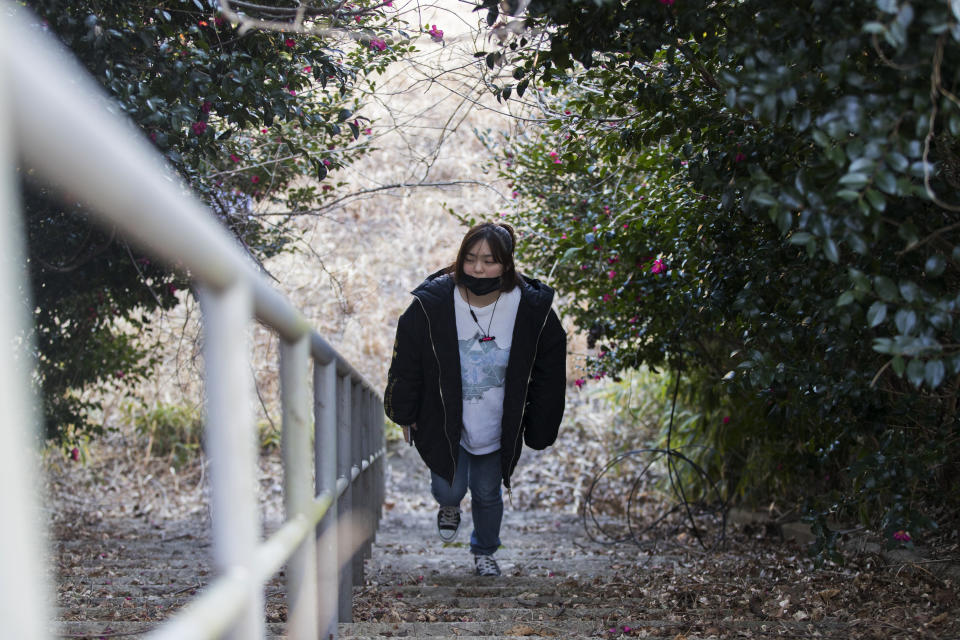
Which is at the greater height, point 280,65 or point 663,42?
point 280,65

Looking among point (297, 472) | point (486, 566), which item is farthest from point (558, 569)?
point (297, 472)

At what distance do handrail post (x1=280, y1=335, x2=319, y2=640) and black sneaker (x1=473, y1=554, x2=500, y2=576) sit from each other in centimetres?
247

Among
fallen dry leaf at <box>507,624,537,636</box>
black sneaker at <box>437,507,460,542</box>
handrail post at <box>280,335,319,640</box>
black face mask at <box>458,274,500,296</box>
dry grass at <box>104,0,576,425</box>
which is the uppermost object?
dry grass at <box>104,0,576,425</box>

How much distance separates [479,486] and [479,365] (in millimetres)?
559

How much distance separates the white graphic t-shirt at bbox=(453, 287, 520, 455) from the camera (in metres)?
3.86

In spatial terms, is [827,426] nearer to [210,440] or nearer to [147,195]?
[210,440]

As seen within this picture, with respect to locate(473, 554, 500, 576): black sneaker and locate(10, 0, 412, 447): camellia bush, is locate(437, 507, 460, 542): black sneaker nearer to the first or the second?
locate(473, 554, 500, 576): black sneaker

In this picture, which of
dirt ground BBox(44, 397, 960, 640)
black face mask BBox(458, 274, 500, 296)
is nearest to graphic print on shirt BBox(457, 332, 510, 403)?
black face mask BBox(458, 274, 500, 296)

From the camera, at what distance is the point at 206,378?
1095 mm

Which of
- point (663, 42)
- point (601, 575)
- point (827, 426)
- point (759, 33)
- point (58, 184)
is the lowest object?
point (601, 575)

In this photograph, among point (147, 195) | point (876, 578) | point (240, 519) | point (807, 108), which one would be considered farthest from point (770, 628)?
point (147, 195)

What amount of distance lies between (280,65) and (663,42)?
148 cm

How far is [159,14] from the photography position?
2.92m

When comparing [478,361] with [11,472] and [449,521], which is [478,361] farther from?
[11,472]
